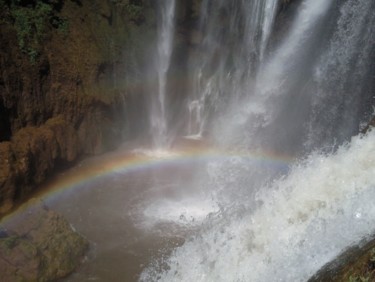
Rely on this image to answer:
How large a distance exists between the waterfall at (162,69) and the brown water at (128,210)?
115 cm

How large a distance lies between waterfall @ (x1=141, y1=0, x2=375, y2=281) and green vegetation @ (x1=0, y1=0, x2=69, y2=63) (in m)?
3.73

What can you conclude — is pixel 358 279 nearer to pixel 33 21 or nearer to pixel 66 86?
pixel 66 86

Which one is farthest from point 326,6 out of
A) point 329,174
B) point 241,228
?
point 241,228

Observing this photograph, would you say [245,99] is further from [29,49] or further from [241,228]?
[241,228]

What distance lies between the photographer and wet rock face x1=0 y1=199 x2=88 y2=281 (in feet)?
19.8

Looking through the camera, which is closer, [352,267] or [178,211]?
[352,267]

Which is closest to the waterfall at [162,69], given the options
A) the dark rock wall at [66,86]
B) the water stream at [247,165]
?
the water stream at [247,165]

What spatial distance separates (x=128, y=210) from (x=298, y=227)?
170 inches

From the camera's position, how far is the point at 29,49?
8.77m

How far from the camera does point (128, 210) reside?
816cm

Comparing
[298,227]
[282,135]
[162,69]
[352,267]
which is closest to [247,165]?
[282,135]

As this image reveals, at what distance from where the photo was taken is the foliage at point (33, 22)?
8.69 metres

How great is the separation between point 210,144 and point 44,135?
13.7 feet

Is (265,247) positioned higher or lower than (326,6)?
lower
